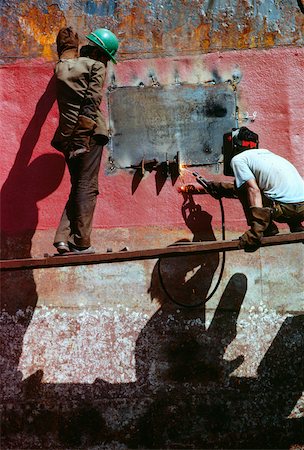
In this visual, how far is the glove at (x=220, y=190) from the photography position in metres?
6.37

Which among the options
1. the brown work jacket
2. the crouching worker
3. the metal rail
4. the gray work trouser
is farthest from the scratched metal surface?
the metal rail

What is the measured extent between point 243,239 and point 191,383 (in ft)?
5.15

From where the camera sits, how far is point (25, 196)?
6793 mm

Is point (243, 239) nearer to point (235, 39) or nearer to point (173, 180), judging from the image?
point (173, 180)

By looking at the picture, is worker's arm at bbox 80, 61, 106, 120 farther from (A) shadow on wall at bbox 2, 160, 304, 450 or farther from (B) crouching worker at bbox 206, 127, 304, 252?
(A) shadow on wall at bbox 2, 160, 304, 450

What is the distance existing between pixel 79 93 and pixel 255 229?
1856mm

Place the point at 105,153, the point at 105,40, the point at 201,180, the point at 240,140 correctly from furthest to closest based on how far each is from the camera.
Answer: the point at 105,153, the point at 201,180, the point at 240,140, the point at 105,40

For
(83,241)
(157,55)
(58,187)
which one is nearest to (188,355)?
(83,241)

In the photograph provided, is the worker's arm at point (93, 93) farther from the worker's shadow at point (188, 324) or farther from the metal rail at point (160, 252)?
the worker's shadow at point (188, 324)

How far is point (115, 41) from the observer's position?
6230mm

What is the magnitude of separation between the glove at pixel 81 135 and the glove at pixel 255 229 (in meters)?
1.48

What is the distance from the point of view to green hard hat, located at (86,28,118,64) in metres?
6.18

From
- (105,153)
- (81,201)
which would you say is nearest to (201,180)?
(105,153)

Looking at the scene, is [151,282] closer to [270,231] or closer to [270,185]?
[270,231]
